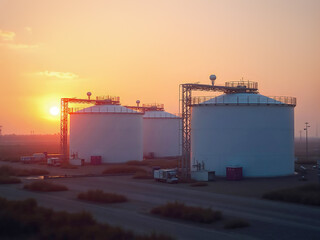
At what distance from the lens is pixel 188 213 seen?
2280cm

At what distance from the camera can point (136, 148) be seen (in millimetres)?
66062

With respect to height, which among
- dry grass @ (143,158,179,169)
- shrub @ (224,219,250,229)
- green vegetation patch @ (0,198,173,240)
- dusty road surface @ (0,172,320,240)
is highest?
green vegetation patch @ (0,198,173,240)

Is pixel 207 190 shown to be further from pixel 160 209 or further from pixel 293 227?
pixel 293 227

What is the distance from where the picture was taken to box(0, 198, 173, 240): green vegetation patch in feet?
56.7

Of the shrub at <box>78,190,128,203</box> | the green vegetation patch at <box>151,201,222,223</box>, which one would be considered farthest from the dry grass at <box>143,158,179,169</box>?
the green vegetation patch at <box>151,201,222,223</box>

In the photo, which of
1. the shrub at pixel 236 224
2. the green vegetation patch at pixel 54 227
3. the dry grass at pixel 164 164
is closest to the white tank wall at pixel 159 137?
the dry grass at pixel 164 164

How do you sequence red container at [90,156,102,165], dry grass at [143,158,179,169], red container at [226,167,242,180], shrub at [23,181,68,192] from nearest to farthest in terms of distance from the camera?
shrub at [23,181,68,192] < red container at [226,167,242,180] < dry grass at [143,158,179,169] < red container at [90,156,102,165]

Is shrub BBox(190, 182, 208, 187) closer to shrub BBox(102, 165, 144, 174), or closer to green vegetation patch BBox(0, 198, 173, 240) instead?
shrub BBox(102, 165, 144, 174)

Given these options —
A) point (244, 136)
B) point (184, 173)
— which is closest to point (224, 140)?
point (244, 136)

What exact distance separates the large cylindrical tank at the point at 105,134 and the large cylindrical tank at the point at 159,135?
41.7 feet

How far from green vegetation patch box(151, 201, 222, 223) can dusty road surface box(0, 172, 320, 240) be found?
63 centimetres

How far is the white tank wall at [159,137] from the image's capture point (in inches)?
3098

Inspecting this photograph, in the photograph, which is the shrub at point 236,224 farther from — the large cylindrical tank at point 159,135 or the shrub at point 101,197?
the large cylindrical tank at point 159,135

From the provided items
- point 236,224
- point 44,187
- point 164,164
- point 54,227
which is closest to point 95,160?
point 164,164
